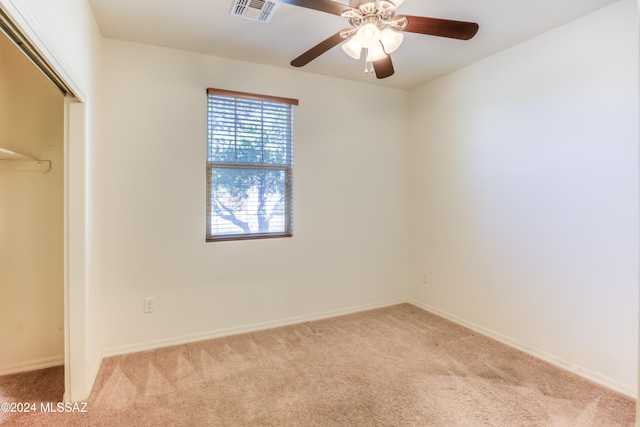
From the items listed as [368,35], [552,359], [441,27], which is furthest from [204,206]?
[552,359]

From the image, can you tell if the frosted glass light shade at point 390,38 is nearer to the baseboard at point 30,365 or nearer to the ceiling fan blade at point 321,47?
the ceiling fan blade at point 321,47

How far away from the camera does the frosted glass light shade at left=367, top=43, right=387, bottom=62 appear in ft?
5.88

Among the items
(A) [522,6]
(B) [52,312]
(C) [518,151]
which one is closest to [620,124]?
(C) [518,151]

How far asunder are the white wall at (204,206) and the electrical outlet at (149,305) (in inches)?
1.4

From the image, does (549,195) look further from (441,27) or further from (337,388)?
(337,388)

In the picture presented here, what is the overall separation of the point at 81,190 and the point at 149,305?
1173 mm

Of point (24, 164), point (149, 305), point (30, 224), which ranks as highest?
point (24, 164)

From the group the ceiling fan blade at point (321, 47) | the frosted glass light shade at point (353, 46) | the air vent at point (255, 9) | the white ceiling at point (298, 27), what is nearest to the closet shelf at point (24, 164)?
the white ceiling at point (298, 27)

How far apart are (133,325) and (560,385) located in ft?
10.5

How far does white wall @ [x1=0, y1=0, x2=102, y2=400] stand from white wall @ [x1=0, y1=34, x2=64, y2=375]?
0.34m

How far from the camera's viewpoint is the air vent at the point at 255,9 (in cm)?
204

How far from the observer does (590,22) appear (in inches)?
87.3

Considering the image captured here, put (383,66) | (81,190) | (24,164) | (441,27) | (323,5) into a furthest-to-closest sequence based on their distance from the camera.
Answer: (24,164) < (383,66) < (81,190) < (441,27) < (323,5)

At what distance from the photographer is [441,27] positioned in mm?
1700
